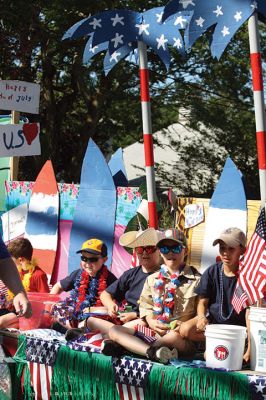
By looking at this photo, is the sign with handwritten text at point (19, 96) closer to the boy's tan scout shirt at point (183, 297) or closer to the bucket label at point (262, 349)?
the boy's tan scout shirt at point (183, 297)

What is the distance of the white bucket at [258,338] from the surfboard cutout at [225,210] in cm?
180

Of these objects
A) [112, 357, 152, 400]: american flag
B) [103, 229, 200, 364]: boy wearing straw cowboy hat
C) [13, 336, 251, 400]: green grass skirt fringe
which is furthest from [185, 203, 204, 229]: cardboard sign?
[112, 357, 152, 400]: american flag

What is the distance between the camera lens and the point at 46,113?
19.4 m

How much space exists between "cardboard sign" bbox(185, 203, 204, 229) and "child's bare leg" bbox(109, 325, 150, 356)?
1.81 meters

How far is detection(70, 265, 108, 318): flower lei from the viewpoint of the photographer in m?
6.06

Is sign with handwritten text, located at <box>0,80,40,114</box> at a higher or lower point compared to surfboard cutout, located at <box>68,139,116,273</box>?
higher

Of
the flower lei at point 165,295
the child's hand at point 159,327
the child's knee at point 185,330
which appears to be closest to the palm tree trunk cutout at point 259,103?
the flower lei at point 165,295

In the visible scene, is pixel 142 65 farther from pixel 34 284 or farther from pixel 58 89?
pixel 58 89

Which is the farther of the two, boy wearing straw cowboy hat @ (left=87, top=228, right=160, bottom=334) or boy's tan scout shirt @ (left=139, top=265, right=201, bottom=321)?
boy wearing straw cowboy hat @ (left=87, top=228, right=160, bottom=334)

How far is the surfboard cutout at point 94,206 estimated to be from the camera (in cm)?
757

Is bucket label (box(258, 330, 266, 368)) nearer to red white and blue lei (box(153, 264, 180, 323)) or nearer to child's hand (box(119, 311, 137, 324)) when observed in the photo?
red white and blue lei (box(153, 264, 180, 323))

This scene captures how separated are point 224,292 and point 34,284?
2250 mm

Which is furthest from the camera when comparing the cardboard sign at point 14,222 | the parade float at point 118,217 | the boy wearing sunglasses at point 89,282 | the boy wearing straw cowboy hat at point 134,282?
the cardboard sign at point 14,222

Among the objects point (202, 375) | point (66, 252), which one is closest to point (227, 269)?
point (202, 375)
